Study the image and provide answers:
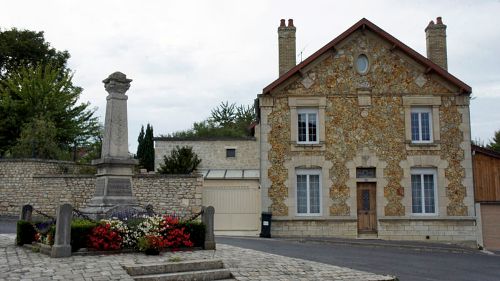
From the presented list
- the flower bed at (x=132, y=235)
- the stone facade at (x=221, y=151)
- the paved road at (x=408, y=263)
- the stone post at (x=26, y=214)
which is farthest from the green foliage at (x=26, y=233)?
the stone facade at (x=221, y=151)

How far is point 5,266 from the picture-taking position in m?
8.85

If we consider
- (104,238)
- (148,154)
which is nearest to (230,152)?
(148,154)

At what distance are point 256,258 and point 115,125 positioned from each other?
494cm

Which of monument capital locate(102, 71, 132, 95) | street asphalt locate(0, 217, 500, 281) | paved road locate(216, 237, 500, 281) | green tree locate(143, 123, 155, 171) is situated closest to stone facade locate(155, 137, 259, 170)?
green tree locate(143, 123, 155, 171)

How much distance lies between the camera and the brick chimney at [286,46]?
19.8m

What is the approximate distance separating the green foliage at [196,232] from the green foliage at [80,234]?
6.80 ft

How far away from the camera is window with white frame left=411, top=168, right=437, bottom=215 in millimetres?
18750

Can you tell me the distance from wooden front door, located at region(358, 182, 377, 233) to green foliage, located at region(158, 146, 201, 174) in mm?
7977

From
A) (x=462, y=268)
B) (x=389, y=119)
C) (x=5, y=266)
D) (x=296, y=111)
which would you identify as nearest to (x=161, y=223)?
(x=5, y=266)

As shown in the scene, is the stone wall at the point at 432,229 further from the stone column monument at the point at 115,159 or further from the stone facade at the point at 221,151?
the stone column monument at the point at 115,159

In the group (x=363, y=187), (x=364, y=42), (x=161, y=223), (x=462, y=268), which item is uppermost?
(x=364, y=42)

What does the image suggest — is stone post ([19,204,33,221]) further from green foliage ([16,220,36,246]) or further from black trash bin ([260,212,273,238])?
black trash bin ([260,212,273,238])

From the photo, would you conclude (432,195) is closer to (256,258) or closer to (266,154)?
(266,154)

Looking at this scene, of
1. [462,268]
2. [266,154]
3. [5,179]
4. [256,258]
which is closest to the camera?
[256,258]
